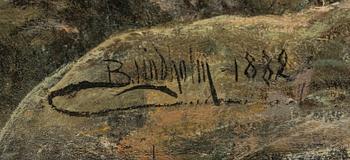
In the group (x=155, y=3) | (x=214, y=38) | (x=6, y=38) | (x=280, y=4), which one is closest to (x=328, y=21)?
(x=280, y=4)

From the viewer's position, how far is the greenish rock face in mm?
7715

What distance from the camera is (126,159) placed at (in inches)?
306

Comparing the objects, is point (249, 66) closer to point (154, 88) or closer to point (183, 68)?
point (183, 68)

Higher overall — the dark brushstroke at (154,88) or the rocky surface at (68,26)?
the rocky surface at (68,26)

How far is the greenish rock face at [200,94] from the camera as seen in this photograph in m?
7.71

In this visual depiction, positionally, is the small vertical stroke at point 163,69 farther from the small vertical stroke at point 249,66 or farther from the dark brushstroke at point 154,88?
the small vertical stroke at point 249,66

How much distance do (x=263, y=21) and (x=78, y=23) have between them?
5.41 feet

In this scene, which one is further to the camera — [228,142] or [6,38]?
[6,38]

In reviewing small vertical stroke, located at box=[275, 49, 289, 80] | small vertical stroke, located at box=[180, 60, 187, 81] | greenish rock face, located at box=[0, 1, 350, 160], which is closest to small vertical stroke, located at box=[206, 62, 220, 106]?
greenish rock face, located at box=[0, 1, 350, 160]

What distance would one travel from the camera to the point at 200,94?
788 cm

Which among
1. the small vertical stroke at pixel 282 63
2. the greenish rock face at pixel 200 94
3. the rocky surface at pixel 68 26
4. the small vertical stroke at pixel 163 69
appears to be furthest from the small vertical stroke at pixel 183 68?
the small vertical stroke at pixel 282 63

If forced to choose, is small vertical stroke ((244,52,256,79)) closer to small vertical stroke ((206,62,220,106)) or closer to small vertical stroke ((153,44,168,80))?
small vertical stroke ((206,62,220,106))

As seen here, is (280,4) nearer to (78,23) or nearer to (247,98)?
(247,98)

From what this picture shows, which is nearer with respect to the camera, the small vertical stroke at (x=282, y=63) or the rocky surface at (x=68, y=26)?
the small vertical stroke at (x=282, y=63)
